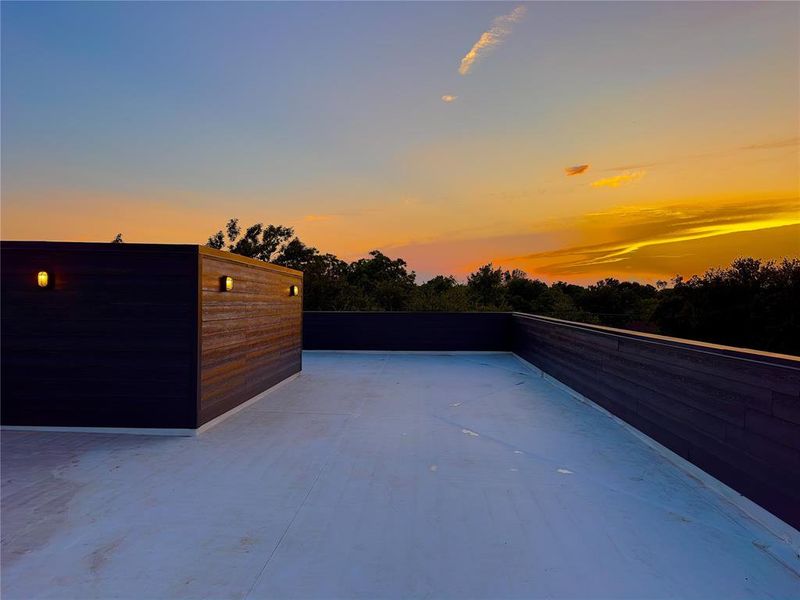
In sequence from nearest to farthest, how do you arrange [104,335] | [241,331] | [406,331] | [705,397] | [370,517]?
[370,517]
[705,397]
[104,335]
[241,331]
[406,331]

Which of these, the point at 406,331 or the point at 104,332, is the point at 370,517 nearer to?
the point at 104,332

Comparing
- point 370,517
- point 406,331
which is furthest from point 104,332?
point 406,331

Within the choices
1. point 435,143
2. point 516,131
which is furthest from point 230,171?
point 516,131

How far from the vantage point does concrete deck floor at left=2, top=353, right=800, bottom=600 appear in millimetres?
1487

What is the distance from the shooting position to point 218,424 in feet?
11.8

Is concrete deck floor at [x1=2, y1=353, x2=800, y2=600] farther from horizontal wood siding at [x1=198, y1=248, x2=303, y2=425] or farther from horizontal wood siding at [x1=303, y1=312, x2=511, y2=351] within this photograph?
horizontal wood siding at [x1=303, y1=312, x2=511, y2=351]

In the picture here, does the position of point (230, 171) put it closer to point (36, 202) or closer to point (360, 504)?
point (36, 202)

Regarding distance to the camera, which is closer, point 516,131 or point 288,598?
point 288,598

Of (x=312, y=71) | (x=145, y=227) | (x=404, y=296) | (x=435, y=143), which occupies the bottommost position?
(x=404, y=296)

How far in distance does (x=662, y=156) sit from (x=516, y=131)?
252 centimetres

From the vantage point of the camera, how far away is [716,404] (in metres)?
2.30

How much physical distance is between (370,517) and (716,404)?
2.18 meters

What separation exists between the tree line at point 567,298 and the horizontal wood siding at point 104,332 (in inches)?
454

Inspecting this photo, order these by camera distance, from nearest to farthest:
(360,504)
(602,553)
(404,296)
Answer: (602,553) < (360,504) < (404,296)
